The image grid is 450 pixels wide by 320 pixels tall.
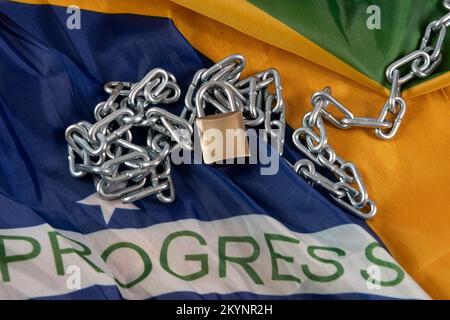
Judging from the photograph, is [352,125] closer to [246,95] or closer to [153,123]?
[246,95]

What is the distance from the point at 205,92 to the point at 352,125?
0.30 m

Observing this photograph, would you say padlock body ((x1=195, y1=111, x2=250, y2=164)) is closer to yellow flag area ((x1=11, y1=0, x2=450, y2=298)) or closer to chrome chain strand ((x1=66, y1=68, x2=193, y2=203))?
chrome chain strand ((x1=66, y1=68, x2=193, y2=203))

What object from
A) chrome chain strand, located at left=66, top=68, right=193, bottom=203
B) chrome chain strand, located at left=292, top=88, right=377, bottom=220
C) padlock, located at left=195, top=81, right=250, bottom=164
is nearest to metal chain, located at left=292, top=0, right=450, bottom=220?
chrome chain strand, located at left=292, top=88, right=377, bottom=220

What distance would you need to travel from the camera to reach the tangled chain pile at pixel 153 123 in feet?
4.92

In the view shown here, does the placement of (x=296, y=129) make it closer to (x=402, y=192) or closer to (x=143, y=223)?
(x=402, y=192)

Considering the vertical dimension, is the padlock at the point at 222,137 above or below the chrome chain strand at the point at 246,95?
below

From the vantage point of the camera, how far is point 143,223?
57.7 inches

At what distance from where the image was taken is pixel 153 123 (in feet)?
5.09

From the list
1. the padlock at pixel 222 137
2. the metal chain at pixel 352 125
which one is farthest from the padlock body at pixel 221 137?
the metal chain at pixel 352 125

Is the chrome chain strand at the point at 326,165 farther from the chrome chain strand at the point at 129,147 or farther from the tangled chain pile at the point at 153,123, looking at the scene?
the chrome chain strand at the point at 129,147

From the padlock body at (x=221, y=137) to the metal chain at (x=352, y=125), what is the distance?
137 millimetres

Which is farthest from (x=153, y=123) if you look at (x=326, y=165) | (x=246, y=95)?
(x=326, y=165)

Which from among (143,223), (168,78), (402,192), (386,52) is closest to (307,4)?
(386,52)

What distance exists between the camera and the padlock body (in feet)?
4.87
